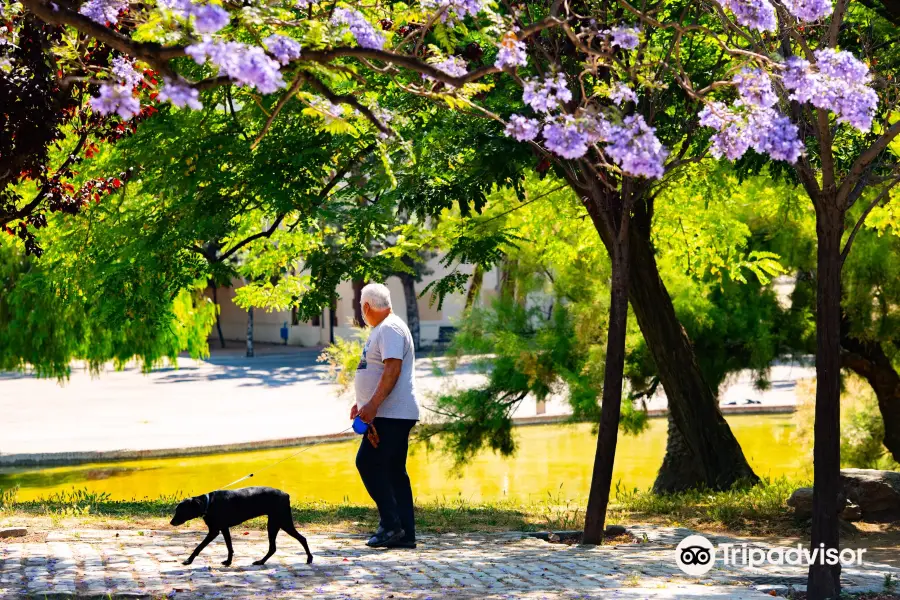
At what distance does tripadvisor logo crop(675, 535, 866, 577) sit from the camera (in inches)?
272

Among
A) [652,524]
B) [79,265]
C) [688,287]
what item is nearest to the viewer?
[652,524]

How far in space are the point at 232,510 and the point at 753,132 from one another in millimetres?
3495

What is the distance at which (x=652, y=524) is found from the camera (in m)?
9.62

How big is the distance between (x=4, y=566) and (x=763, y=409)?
71.5ft

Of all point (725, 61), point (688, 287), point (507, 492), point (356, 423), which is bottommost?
point (507, 492)

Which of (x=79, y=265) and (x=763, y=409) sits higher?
(x=79, y=265)

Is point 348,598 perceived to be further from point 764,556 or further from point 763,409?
point 763,409

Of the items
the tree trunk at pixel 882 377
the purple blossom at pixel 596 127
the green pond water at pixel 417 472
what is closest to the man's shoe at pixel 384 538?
the purple blossom at pixel 596 127

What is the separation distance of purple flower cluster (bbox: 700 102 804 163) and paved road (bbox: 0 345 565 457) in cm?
1023

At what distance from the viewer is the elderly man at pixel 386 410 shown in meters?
7.05

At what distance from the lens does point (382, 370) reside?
7191mm

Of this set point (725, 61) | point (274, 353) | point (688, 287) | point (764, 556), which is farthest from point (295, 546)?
point (274, 353)

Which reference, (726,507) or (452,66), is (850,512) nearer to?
(726,507)

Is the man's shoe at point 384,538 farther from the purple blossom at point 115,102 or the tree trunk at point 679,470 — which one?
the tree trunk at point 679,470
